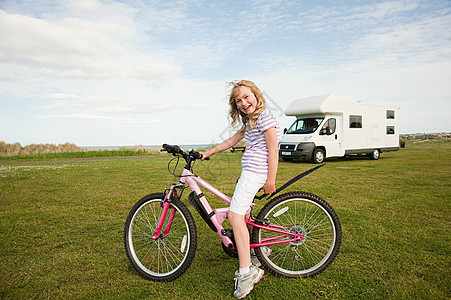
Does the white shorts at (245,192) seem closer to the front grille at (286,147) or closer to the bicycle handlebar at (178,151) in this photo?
the bicycle handlebar at (178,151)

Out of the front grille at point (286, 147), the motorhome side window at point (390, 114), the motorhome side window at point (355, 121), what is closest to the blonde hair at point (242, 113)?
the front grille at point (286, 147)

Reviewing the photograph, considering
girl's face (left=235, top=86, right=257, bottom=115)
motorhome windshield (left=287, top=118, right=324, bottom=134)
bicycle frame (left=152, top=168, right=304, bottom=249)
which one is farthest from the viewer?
motorhome windshield (left=287, top=118, right=324, bottom=134)

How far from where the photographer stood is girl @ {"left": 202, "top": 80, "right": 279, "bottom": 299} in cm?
279

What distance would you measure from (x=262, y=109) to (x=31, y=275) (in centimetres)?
280

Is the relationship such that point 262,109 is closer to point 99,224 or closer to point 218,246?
point 218,246

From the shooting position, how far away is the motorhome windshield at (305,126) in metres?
15.4

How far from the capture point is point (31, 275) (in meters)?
3.15

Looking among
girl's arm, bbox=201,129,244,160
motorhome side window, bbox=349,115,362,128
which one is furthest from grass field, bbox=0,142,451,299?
motorhome side window, bbox=349,115,362,128

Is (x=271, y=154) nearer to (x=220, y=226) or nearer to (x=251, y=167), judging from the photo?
(x=251, y=167)

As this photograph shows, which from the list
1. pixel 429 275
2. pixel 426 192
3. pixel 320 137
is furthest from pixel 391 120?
pixel 429 275

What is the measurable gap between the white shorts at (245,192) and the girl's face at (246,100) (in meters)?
0.58

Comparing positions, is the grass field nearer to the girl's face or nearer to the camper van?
the girl's face

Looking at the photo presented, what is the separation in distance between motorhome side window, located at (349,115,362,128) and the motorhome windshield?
73.3 inches

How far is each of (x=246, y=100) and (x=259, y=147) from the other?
449mm
